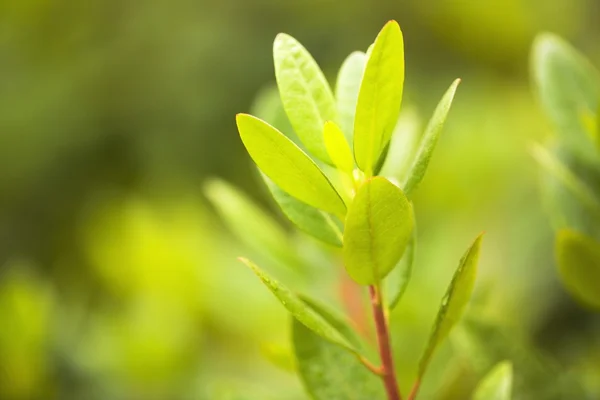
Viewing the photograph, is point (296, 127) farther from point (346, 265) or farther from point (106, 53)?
point (106, 53)

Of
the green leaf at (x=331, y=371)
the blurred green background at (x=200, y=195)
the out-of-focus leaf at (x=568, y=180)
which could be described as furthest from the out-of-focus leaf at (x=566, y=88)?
the green leaf at (x=331, y=371)

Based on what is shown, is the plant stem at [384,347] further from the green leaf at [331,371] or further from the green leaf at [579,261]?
the green leaf at [579,261]

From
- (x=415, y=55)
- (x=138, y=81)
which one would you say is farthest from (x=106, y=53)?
(x=415, y=55)

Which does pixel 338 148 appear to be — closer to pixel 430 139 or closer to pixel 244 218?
pixel 430 139

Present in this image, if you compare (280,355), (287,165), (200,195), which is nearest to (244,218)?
(280,355)

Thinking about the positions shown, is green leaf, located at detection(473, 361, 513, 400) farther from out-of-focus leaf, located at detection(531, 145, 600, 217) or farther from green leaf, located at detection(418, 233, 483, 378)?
out-of-focus leaf, located at detection(531, 145, 600, 217)

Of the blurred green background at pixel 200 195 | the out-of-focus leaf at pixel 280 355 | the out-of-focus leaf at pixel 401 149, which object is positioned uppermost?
the out-of-focus leaf at pixel 401 149

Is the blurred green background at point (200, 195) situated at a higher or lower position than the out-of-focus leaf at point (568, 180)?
lower

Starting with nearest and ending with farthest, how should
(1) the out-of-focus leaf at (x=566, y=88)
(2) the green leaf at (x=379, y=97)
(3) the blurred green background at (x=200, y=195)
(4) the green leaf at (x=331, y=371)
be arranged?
(2) the green leaf at (x=379, y=97) < (4) the green leaf at (x=331, y=371) < (1) the out-of-focus leaf at (x=566, y=88) < (3) the blurred green background at (x=200, y=195)
